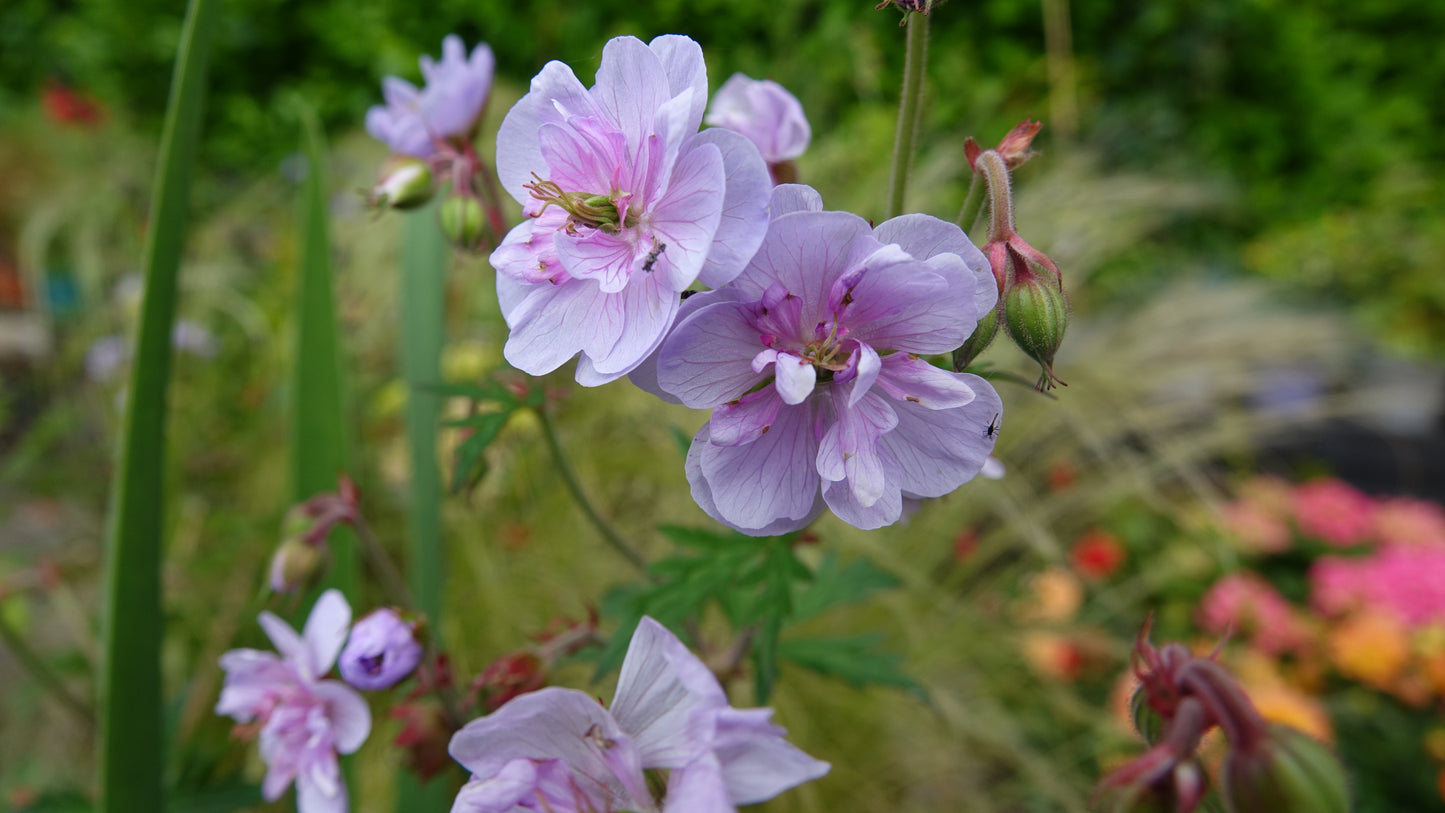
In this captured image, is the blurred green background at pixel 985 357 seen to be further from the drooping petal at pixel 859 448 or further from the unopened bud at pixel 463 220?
the drooping petal at pixel 859 448

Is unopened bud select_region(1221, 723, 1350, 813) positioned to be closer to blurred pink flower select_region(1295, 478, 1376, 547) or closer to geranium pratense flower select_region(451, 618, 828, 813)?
geranium pratense flower select_region(451, 618, 828, 813)

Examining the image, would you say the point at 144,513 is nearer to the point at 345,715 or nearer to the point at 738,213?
the point at 345,715

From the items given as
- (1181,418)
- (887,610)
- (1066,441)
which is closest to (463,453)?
(887,610)

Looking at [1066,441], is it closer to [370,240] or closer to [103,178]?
[370,240]

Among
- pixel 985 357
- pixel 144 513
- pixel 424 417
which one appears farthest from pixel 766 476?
pixel 985 357

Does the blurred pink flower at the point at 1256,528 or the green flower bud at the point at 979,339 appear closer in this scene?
the green flower bud at the point at 979,339

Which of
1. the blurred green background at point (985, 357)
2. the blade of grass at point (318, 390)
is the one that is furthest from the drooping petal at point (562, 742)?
the blade of grass at point (318, 390)
